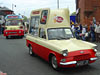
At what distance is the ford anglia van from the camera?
18.6ft

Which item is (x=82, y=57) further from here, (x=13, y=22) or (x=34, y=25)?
(x=13, y=22)

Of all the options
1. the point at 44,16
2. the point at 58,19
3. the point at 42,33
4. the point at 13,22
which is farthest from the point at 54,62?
the point at 13,22

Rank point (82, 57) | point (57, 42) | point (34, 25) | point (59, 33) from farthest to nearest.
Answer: point (34, 25) < point (59, 33) < point (57, 42) < point (82, 57)

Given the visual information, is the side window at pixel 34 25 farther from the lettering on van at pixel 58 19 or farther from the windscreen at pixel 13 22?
the windscreen at pixel 13 22

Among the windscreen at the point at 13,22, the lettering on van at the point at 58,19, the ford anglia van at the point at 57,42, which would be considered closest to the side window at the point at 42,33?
the ford anglia van at the point at 57,42

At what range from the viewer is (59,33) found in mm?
7176

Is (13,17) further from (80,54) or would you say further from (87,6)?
(80,54)

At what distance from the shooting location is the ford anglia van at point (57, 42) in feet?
18.6

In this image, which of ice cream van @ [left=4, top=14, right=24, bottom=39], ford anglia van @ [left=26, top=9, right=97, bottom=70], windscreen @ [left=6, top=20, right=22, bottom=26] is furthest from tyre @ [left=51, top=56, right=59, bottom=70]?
windscreen @ [left=6, top=20, right=22, bottom=26]

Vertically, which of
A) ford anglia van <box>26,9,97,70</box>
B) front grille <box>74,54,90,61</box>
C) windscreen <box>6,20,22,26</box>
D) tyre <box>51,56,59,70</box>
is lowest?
tyre <box>51,56,59,70</box>

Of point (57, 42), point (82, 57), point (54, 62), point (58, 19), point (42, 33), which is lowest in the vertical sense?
point (54, 62)

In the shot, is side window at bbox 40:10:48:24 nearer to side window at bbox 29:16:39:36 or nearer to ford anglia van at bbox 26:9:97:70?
ford anglia van at bbox 26:9:97:70

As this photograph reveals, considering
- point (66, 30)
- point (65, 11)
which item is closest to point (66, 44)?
point (66, 30)

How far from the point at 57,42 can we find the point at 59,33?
2.56 ft
